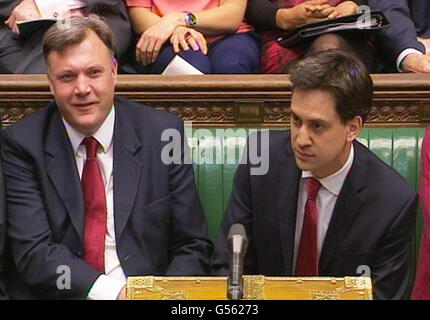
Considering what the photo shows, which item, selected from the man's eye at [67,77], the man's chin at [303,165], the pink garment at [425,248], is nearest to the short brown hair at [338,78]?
the man's chin at [303,165]

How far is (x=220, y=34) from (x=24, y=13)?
55 cm

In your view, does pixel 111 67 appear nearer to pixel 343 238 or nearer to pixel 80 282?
pixel 80 282

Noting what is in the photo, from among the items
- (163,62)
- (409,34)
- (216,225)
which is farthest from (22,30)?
(409,34)

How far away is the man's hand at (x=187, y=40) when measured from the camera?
2785mm

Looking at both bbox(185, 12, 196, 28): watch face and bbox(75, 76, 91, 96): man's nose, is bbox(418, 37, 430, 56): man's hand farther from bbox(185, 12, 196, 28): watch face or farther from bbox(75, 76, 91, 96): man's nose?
bbox(75, 76, 91, 96): man's nose

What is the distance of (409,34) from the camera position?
283 cm

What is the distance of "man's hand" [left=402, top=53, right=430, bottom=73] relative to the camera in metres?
2.74

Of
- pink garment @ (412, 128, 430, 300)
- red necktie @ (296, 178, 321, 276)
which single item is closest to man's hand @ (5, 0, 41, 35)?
red necktie @ (296, 178, 321, 276)

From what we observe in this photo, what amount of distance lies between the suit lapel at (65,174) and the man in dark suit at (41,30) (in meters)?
0.56

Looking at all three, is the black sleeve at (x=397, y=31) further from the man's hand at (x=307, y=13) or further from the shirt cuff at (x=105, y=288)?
the shirt cuff at (x=105, y=288)

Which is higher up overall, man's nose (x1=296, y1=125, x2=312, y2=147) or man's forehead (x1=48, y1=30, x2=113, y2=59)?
man's forehead (x1=48, y1=30, x2=113, y2=59)

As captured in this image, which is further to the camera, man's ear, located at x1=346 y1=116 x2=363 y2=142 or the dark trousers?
the dark trousers

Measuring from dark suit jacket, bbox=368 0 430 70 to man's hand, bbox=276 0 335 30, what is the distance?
16cm
